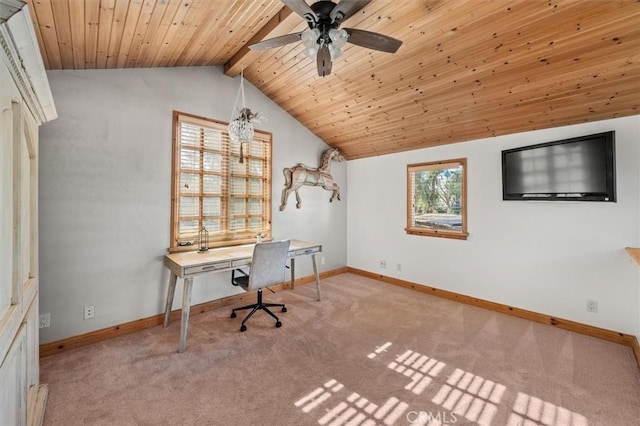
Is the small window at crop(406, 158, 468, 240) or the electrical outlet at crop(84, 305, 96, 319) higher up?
the small window at crop(406, 158, 468, 240)

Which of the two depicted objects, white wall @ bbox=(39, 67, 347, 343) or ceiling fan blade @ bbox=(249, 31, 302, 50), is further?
white wall @ bbox=(39, 67, 347, 343)

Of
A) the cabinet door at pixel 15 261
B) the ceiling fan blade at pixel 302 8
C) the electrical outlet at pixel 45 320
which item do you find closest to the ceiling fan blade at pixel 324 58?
the ceiling fan blade at pixel 302 8

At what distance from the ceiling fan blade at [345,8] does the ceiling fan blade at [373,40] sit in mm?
106

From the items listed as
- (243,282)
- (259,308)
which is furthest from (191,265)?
(259,308)

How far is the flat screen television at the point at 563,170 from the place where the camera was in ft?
8.84

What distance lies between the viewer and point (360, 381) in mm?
Answer: 2143

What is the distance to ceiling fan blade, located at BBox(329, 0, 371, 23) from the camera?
1648mm

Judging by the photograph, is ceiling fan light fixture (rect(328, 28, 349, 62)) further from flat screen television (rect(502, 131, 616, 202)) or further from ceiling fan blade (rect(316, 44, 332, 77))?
flat screen television (rect(502, 131, 616, 202))

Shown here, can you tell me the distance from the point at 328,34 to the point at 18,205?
1.97m

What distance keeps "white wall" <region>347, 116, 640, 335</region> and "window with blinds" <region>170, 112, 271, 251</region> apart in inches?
81.3

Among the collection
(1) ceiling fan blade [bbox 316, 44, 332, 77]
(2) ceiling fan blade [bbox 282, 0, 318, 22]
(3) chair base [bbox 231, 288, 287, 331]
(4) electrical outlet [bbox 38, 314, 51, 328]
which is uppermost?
(2) ceiling fan blade [bbox 282, 0, 318, 22]

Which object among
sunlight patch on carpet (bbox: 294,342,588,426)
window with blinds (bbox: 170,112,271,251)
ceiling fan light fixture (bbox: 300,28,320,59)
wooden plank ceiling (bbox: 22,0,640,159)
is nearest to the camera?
sunlight patch on carpet (bbox: 294,342,588,426)

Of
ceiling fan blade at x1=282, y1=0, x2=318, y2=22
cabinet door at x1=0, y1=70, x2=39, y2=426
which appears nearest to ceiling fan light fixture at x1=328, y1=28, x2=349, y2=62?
ceiling fan blade at x1=282, y1=0, x2=318, y2=22

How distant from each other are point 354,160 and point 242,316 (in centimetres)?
332
